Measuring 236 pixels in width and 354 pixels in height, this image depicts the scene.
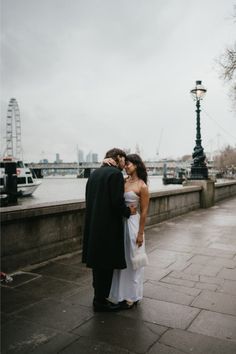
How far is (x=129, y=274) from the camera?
13.1 feet

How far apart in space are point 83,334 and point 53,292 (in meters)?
1.20

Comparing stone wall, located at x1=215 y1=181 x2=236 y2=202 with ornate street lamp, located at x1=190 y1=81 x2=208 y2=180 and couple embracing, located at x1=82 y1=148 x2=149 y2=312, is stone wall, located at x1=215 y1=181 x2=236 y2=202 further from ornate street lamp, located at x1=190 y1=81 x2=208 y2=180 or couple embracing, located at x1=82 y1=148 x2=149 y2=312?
couple embracing, located at x1=82 y1=148 x2=149 y2=312

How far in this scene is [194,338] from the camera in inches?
127

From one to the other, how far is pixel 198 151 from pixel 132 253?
11.5 m

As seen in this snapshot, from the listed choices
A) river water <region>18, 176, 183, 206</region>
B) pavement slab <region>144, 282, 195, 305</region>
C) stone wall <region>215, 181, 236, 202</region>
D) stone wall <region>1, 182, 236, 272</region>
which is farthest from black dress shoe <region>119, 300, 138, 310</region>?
stone wall <region>215, 181, 236, 202</region>

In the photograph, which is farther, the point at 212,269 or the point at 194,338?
the point at 212,269

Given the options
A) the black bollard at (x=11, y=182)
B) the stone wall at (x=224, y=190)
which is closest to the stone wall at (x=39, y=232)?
the stone wall at (x=224, y=190)

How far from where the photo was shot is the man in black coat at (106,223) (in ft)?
12.3

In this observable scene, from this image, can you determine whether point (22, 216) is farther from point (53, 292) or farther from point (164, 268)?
point (164, 268)

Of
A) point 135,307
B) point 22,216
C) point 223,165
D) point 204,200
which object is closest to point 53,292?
point 135,307

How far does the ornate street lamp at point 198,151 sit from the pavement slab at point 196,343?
39.6 ft

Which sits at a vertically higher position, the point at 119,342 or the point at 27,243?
the point at 27,243

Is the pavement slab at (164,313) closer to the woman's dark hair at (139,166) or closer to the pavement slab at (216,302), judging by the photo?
the pavement slab at (216,302)

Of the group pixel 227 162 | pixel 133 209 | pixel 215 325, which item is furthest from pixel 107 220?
pixel 227 162
